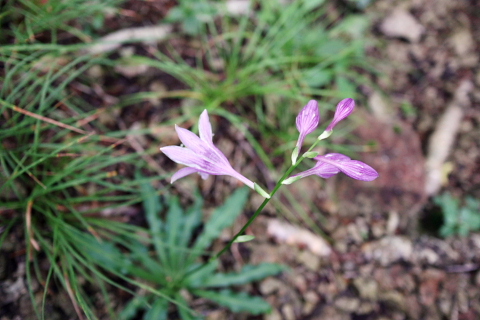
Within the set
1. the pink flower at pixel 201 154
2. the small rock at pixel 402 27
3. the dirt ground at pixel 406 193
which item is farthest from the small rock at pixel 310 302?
the small rock at pixel 402 27

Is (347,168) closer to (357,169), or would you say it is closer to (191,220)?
(357,169)

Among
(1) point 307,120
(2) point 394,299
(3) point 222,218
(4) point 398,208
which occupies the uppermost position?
(1) point 307,120

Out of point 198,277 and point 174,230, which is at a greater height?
point 174,230

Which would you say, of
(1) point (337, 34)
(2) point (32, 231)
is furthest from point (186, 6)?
(2) point (32, 231)

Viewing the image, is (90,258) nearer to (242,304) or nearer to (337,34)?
(242,304)

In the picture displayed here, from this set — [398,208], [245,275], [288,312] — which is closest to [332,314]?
[288,312]

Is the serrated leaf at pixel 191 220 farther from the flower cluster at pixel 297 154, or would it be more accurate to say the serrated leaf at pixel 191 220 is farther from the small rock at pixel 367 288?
the small rock at pixel 367 288
